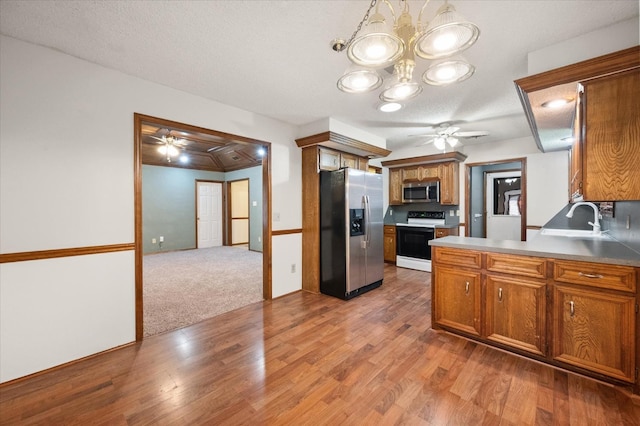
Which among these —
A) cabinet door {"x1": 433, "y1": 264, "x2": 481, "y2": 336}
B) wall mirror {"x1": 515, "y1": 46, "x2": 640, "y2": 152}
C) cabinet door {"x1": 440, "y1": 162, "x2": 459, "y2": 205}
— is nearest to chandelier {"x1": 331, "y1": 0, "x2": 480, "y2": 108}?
wall mirror {"x1": 515, "y1": 46, "x2": 640, "y2": 152}

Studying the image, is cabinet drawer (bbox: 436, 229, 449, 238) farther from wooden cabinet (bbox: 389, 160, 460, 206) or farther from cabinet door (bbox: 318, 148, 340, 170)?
cabinet door (bbox: 318, 148, 340, 170)

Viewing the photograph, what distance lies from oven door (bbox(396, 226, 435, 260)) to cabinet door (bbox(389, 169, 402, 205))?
75cm

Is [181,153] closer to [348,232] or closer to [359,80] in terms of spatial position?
[348,232]

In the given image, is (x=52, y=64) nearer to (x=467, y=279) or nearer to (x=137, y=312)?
(x=137, y=312)

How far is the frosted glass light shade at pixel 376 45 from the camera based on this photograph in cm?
130

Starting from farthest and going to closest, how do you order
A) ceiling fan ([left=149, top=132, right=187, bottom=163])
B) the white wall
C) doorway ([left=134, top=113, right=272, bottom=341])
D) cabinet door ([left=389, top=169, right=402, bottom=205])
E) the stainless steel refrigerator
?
cabinet door ([left=389, top=169, right=402, bottom=205]) < ceiling fan ([left=149, top=132, right=187, bottom=163]) < the stainless steel refrigerator < doorway ([left=134, top=113, right=272, bottom=341]) < the white wall

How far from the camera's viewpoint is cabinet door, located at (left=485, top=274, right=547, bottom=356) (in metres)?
2.09

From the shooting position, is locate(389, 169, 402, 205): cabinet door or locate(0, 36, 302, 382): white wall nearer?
locate(0, 36, 302, 382): white wall

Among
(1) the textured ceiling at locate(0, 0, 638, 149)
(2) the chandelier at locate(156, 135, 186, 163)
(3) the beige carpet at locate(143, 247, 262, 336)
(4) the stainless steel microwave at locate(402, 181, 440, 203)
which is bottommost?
(3) the beige carpet at locate(143, 247, 262, 336)

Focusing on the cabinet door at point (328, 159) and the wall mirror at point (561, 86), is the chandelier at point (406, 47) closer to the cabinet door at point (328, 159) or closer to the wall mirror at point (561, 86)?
the wall mirror at point (561, 86)

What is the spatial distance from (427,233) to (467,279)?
8.67 feet

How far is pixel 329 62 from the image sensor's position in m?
2.26

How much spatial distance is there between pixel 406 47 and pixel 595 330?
2.34 meters

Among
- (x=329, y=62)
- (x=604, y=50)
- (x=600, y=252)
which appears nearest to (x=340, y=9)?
(x=329, y=62)
